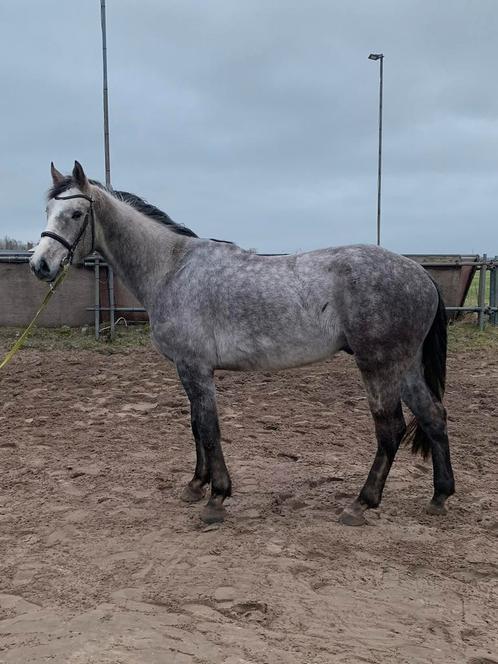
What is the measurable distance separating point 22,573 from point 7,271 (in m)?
9.58

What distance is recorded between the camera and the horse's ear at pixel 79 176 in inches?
151

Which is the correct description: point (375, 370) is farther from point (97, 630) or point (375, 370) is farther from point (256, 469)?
point (97, 630)

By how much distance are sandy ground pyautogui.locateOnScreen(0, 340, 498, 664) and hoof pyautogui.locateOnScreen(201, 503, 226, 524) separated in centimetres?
6

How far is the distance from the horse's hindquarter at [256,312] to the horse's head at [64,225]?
28.7 inches

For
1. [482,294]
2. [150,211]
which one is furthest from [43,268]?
[482,294]

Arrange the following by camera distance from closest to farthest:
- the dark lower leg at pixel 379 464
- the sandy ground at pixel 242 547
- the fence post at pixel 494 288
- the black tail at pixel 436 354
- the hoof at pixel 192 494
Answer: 1. the sandy ground at pixel 242 547
2. the dark lower leg at pixel 379 464
3. the black tail at pixel 436 354
4. the hoof at pixel 192 494
5. the fence post at pixel 494 288

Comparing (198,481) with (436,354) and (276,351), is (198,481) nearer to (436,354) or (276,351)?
(276,351)

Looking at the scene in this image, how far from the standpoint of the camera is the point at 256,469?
479cm

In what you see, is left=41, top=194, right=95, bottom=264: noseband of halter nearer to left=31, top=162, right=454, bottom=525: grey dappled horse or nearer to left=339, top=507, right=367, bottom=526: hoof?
left=31, top=162, right=454, bottom=525: grey dappled horse

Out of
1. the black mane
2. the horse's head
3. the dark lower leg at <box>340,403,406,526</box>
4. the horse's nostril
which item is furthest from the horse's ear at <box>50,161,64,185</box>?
the dark lower leg at <box>340,403,406,526</box>

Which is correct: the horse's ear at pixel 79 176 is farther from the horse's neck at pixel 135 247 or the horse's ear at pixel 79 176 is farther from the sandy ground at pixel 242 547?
the sandy ground at pixel 242 547

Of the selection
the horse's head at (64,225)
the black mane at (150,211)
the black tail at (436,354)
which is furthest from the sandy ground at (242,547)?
the black mane at (150,211)

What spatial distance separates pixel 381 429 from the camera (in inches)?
150

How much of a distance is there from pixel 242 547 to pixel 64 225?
2.40 metres
